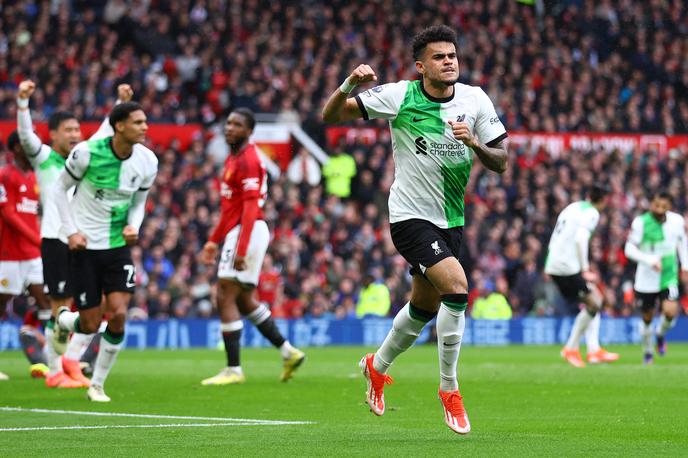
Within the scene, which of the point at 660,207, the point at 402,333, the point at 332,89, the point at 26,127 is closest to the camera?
the point at 402,333

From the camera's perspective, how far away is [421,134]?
937 cm

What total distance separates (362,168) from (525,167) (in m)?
4.12

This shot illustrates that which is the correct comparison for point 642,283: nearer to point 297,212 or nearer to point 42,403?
point 297,212

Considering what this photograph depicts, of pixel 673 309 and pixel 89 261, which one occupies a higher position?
pixel 89 261

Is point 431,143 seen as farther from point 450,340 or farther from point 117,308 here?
point 117,308

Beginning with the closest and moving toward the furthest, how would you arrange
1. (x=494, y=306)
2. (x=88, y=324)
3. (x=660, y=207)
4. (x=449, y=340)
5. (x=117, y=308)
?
(x=449, y=340) < (x=117, y=308) < (x=88, y=324) < (x=660, y=207) < (x=494, y=306)

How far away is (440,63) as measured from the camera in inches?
367

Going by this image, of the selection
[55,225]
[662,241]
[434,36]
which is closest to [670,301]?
[662,241]

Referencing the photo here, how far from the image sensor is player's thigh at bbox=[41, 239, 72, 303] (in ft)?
46.0

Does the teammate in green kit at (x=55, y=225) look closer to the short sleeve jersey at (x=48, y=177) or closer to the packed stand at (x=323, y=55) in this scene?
the short sleeve jersey at (x=48, y=177)

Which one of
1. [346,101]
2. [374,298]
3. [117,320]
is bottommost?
[374,298]

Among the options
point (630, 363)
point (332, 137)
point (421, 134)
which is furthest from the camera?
point (332, 137)

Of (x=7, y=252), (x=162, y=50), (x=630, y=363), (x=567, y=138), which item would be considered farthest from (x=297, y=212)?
(x=7, y=252)

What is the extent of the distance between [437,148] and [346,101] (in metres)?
0.75
